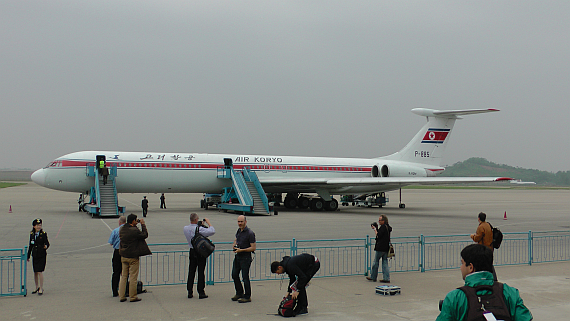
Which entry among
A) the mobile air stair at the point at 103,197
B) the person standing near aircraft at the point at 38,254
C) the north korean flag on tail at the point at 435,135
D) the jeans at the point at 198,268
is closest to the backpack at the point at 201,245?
the jeans at the point at 198,268

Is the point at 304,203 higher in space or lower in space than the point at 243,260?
lower

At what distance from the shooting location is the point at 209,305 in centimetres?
832

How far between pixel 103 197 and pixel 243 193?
8290 millimetres

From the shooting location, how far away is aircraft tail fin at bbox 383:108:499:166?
124 ft

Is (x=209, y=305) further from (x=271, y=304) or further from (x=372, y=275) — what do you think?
(x=372, y=275)

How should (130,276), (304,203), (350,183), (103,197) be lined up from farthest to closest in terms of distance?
(304,203), (350,183), (103,197), (130,276)

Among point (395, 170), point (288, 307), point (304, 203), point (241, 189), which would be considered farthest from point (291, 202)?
point (288, 307)

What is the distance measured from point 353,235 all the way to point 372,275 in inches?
339

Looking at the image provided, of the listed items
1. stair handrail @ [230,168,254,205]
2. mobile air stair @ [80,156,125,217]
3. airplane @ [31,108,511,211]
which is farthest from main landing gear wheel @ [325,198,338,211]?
mobile air stair @ [80,156,125,217]

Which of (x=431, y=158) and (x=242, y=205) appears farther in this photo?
(x=431, y=158)

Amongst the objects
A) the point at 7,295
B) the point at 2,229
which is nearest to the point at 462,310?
the point at 7,295

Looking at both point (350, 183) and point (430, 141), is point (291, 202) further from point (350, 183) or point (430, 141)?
point (430, 141)

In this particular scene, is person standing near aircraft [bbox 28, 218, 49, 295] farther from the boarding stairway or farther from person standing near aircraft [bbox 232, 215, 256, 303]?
the boarding stairway

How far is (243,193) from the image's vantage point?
Result: 30797mm
